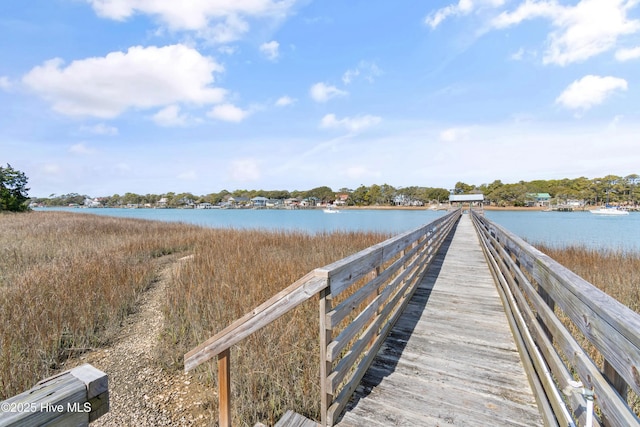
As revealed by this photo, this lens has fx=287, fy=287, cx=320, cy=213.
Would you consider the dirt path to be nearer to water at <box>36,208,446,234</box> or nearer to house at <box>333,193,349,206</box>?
water at <box>36,208,446,234</box>

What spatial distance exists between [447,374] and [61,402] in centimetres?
289

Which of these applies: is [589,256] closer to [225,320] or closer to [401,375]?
[401,375]

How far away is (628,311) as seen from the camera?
1258 mm

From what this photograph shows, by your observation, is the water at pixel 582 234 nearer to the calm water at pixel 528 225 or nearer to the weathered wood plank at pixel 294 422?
the calm water at pixel 528 225

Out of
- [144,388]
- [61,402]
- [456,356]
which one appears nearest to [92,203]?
[144,388]

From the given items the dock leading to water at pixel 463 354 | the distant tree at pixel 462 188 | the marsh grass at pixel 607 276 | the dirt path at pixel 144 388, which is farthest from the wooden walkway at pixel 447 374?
the distant tree at pixel 462 188

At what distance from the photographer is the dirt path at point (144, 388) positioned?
2.88 m

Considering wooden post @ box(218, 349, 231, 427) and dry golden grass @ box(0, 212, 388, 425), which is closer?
wooden post @ box(218, 349, 231, 427)

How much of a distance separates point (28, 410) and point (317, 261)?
731 cm

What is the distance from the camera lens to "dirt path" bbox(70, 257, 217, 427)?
2.88 metres

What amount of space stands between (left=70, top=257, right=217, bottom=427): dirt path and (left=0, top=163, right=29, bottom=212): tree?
122ft

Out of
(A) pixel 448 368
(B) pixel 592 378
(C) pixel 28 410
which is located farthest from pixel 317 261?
(C) pixel 28 410

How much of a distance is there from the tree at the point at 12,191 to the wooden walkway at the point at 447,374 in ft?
134

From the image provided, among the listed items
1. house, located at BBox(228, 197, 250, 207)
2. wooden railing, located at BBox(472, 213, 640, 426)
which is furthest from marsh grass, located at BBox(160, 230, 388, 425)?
house, located at BBox(228, 197, 250, 207)
